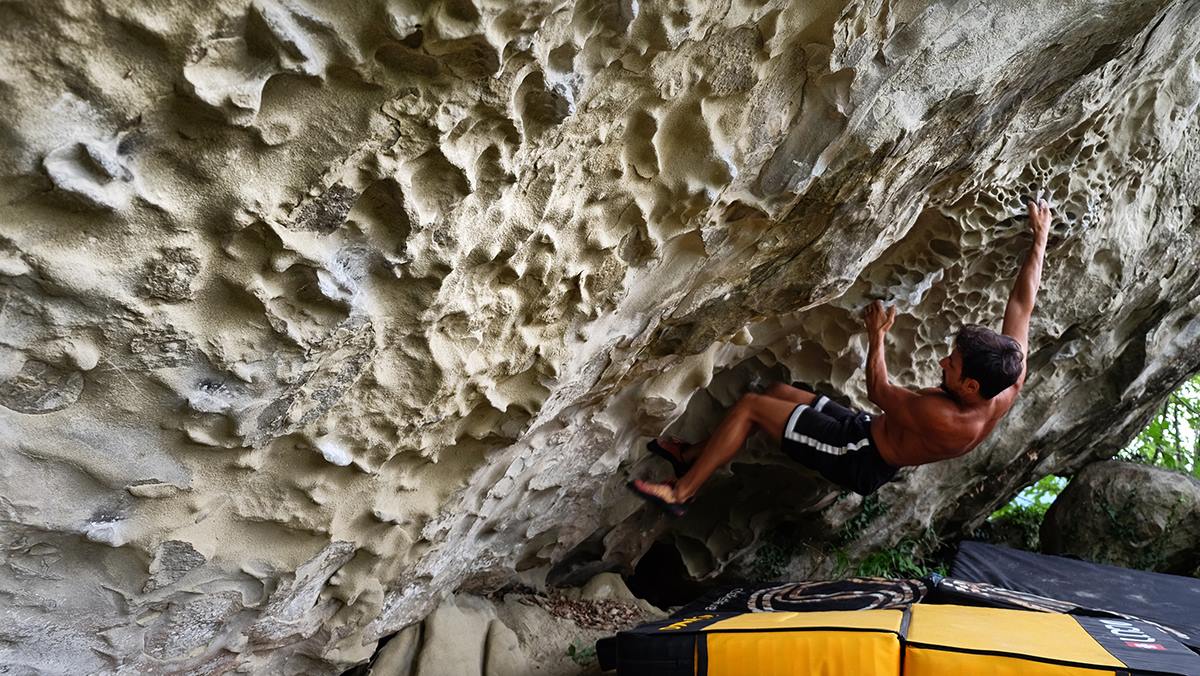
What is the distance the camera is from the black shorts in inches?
128

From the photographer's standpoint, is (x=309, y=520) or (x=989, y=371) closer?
(x=309, y=520)

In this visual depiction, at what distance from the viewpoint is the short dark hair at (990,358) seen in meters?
2.76

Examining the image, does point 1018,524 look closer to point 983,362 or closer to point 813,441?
point 813,441

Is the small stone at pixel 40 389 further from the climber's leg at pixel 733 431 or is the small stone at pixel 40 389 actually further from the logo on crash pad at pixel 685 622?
the climber's leg at pixel 733 431

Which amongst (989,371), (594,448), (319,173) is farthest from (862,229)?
(319,173)

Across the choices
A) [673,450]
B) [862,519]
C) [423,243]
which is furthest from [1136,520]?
[423,243]

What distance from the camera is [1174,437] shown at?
6152 mm

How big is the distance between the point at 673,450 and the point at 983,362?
1.23m

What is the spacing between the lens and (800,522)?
4.17 m

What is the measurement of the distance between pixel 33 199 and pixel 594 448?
210 centimetres

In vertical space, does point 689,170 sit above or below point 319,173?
above

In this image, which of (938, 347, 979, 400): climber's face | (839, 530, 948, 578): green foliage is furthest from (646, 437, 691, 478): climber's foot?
(839, 530, 948, 578): green foliage

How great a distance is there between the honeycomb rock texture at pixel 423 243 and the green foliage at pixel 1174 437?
326 centimetres

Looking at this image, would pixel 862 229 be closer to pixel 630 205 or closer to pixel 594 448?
pixel 630 205
